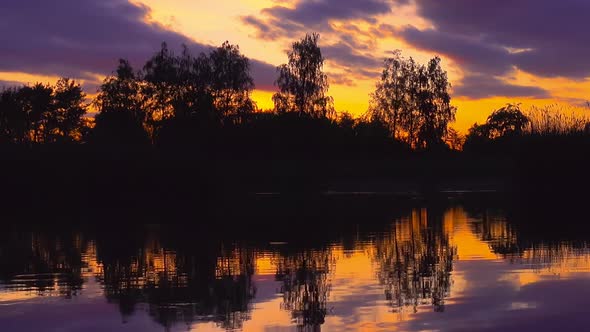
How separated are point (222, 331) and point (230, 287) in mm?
4725

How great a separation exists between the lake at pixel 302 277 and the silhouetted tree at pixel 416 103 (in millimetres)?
70418

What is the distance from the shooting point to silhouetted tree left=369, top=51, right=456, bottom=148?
103 meters

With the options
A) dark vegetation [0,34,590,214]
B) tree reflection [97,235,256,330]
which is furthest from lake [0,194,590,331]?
dark vegetation [0,34,590,214]

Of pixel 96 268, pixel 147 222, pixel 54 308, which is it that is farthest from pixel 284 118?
pixel 54 308

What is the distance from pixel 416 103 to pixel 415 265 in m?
85.2

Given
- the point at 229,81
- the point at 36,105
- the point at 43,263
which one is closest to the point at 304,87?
the point at 229,81

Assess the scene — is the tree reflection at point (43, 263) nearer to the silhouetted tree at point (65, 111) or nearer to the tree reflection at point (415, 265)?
the tree reflection at point (415, 265)

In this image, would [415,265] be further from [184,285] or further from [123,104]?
[123,104]

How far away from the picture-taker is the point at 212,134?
282 ft

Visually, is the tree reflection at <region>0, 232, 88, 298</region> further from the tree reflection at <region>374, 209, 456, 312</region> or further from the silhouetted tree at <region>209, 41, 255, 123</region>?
the silhouetted tree at <region>209, 41, 255, 123</region>

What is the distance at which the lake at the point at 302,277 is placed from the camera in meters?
13.3

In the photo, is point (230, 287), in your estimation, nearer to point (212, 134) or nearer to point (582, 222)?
point (582, 222)

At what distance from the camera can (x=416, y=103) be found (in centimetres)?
10362

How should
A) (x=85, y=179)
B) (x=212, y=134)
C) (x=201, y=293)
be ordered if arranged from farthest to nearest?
(x=212, y=134), (x=85, y=179), (x=201, y=293)
